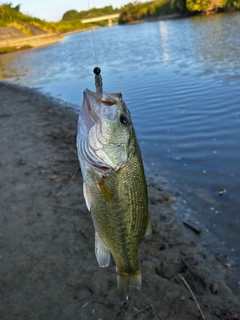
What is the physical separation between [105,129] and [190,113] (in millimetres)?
8372

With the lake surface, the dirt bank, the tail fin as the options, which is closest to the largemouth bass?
the tail fin

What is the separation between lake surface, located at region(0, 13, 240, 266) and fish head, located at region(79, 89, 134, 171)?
3.51 ft

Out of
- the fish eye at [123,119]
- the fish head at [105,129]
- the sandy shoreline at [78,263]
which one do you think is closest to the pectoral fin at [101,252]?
the fish head at [105,129]

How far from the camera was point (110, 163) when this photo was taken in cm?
214

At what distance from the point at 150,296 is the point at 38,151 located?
476cm

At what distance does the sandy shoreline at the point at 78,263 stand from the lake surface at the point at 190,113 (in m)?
0.58

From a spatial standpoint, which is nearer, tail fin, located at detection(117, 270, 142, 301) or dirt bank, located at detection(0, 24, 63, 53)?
tail fin, located at detection(117, 270, 142, 301)

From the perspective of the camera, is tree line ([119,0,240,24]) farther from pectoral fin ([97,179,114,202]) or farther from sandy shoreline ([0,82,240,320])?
pectoral fin ([97,179,114,202])

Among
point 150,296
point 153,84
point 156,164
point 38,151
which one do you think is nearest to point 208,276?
point 150,296

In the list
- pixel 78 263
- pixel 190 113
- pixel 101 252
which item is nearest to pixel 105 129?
pixel 101 252

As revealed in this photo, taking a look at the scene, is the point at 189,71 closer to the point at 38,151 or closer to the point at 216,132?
the point at 216,132

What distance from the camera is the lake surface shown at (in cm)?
577

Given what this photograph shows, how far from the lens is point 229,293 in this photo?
147 inches

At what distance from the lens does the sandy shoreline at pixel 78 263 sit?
3.47m
